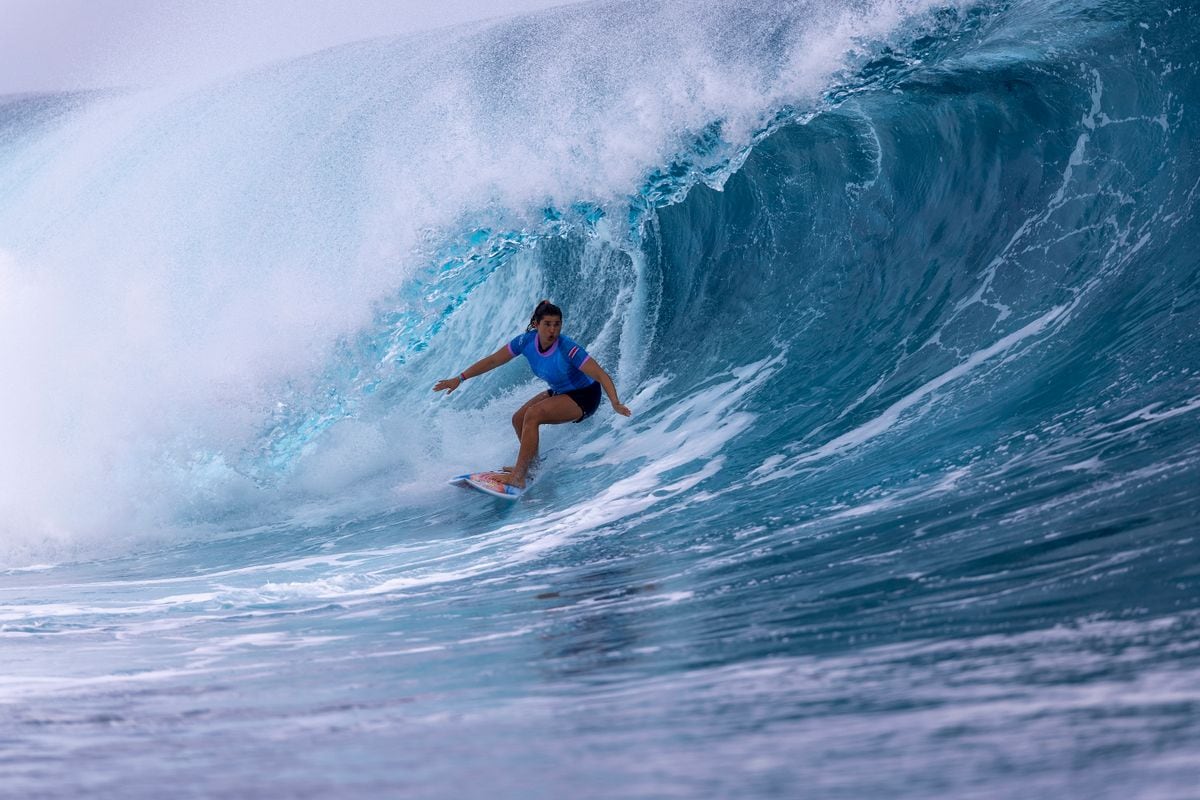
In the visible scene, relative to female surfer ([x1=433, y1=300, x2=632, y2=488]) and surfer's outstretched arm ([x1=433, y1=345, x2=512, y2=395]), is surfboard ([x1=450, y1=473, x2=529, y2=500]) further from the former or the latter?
surfer's outstretched arm ([x1=433, y1=345, x2=512, y2=395])

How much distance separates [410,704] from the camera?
295 centimetres

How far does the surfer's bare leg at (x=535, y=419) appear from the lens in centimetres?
690

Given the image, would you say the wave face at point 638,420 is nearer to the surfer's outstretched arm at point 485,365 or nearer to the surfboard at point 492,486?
the surfboard at point 492,486

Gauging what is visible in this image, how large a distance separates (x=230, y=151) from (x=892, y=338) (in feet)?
21.8

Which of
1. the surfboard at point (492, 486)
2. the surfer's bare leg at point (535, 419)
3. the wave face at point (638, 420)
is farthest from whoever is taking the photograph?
the surfer's bare leg at point (535, 419)

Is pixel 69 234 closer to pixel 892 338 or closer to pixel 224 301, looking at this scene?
pixel 224 301

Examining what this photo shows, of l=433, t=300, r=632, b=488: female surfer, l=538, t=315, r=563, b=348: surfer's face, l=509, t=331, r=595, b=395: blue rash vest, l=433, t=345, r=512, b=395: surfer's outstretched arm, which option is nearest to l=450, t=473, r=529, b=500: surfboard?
l=433, t=300, r=632, b=488: female surfer

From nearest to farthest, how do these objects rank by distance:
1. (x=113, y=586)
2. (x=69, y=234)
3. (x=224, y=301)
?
(x=113, y=586) < (x=224, y=301) < (x=69, y=234)

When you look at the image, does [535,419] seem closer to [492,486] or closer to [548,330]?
[492,486]

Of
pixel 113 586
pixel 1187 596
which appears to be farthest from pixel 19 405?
pixel 1187 596

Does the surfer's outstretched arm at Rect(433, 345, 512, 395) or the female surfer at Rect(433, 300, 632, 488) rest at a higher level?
the surfer's outstretched arm at Rect(433, 345, 512, 395)

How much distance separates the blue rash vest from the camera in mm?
6828

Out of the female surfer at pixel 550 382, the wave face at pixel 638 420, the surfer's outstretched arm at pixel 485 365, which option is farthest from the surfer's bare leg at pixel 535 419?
the surfer's outstretched arm at pixel 485 365

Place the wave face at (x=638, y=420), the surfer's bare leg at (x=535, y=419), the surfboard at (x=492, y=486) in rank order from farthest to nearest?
the surfer's bare leg at (x=535, y=419)
the surfboard at (x=492, y=486)
the wave face at (x=638, y=420)
